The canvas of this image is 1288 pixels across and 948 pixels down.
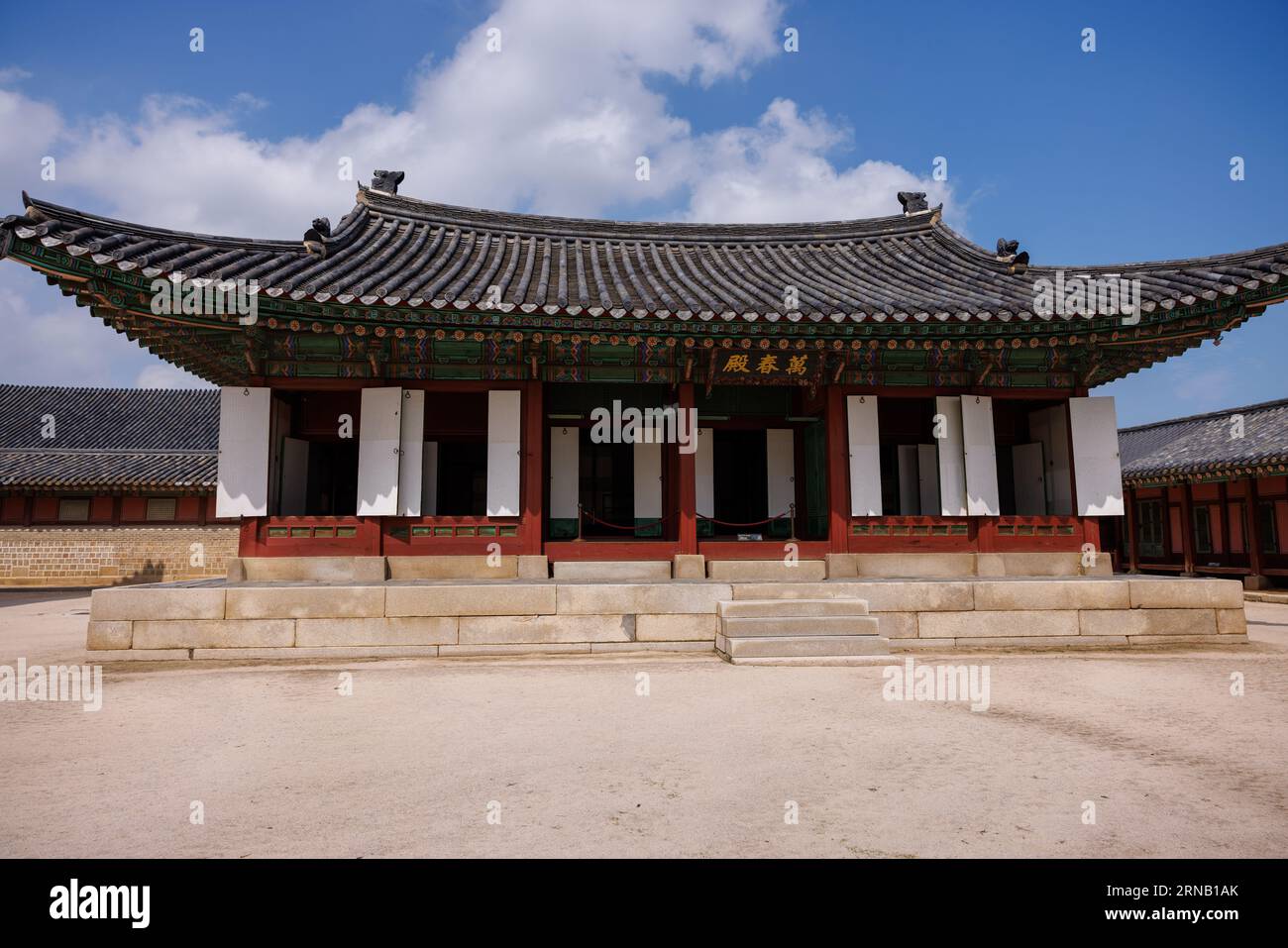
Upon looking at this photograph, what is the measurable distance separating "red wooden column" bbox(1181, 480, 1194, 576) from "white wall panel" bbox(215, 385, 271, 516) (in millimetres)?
25502

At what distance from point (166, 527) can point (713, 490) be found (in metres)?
21.8

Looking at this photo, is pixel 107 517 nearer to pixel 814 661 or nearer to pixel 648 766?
pixel 814 661

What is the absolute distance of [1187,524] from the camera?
874 inches

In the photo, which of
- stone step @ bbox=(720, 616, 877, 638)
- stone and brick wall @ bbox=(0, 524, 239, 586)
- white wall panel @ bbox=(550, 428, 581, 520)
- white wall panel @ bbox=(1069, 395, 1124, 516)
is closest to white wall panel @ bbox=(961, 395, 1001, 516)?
white wall panel @ bbox=(1069, 395, 1124, 516)

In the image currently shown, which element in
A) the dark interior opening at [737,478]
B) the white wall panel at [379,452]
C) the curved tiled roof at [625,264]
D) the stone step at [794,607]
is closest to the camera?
the curved tiled roof at [625,264]

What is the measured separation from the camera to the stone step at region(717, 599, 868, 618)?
30.1 ft

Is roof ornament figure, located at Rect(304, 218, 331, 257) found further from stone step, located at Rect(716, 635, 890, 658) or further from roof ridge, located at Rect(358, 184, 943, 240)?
stone step, located at Rect(716, 635, 890, 658)

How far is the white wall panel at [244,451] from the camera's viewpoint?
991 centimetres

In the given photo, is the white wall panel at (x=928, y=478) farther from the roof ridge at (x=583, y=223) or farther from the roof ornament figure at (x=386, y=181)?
the roof ornament figure at (x=386, y=181)

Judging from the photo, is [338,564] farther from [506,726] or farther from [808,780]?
[808,780]

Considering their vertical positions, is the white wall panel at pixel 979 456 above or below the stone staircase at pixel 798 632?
above

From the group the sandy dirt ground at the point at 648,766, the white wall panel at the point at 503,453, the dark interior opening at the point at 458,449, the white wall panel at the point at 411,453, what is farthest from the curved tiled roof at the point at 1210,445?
the white wall panel at the point at 411,453

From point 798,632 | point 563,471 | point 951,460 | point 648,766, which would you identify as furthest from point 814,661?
point 563,471

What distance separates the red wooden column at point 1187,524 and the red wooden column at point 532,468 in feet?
71.7
